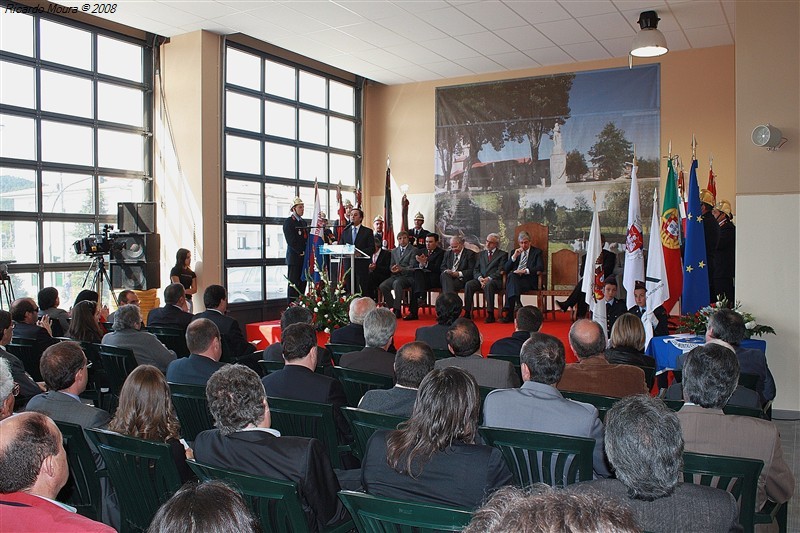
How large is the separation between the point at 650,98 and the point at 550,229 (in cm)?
263

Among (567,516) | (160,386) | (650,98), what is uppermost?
(650,98)

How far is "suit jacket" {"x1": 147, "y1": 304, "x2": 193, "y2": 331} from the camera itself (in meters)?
6.30

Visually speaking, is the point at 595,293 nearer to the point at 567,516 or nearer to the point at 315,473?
the point at 315,473

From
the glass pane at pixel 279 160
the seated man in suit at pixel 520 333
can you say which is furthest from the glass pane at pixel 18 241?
the seated man in suit at pixel 520 333

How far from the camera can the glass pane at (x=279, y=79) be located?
37.2ft

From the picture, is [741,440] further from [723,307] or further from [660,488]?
[723,307]

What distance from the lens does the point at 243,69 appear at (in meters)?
10.7

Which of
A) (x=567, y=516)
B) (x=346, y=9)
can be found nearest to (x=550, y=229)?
(x=346, y=9)

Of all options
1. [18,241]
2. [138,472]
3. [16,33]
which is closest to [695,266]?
[138,472]

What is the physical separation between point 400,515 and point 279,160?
10.4m

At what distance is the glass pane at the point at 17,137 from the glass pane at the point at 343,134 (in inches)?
214

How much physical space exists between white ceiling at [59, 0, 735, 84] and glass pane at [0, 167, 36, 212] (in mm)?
2173

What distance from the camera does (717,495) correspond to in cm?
193

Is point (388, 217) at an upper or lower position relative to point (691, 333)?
upper
